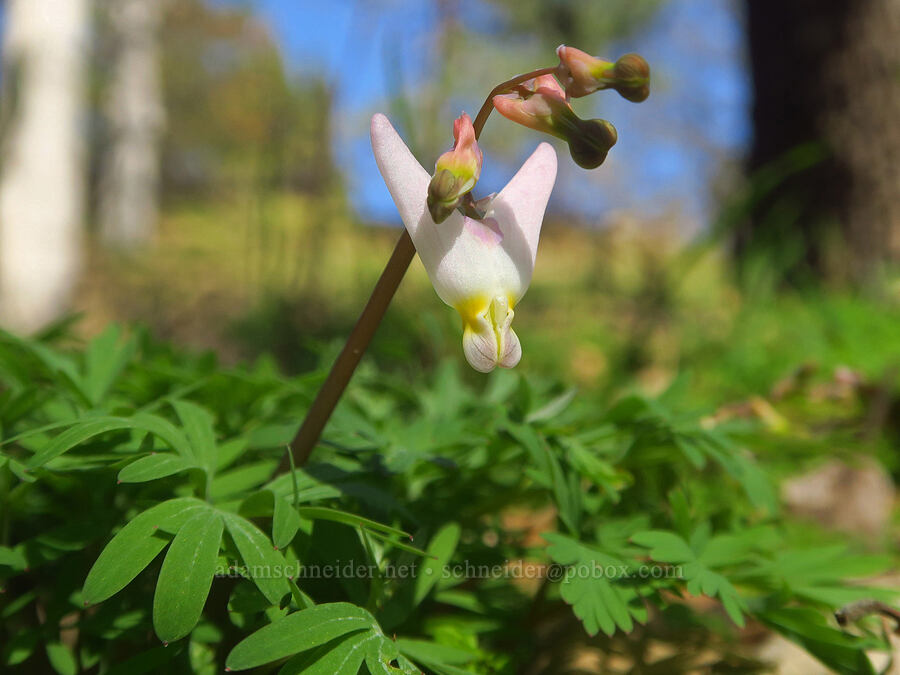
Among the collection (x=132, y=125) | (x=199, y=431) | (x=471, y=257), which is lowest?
(x=199, y=431)

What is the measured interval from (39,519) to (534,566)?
3.15 ft

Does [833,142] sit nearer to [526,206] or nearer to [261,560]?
[526,206]

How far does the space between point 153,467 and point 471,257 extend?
0.38 m

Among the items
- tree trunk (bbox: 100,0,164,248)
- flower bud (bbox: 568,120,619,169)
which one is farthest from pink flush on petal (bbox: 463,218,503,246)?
tree trunk (bbox: 100,0,164,248)

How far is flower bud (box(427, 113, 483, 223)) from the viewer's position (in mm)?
624

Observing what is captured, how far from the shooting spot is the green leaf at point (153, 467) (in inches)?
26.5

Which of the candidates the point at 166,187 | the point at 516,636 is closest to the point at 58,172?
the point at 516,636

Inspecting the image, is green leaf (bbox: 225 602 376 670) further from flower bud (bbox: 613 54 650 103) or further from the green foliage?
flower bud (bbox: 613 54 650 103)

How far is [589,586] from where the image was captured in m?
0.77

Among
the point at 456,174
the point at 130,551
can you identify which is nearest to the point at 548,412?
the point at 456,174

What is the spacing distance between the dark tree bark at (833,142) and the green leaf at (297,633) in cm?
317

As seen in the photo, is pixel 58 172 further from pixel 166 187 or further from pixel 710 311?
pixel 166 187

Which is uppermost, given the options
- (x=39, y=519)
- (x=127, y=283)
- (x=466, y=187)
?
(x=466, y=187)

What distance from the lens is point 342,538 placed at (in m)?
0.80
